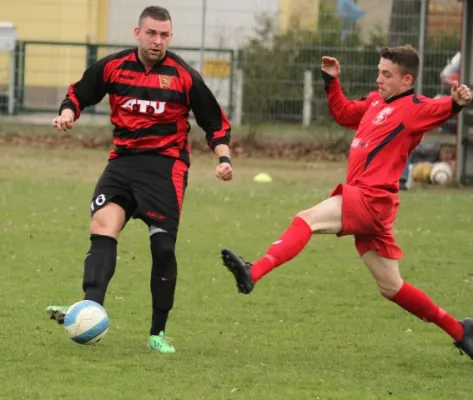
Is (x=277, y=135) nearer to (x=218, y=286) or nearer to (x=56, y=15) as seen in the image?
(x=56, y=15)

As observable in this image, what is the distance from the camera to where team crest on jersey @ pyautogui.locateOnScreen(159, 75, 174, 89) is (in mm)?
7148

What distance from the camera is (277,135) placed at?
2122cm

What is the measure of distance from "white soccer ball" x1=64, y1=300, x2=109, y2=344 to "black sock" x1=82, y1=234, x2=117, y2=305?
19 cm

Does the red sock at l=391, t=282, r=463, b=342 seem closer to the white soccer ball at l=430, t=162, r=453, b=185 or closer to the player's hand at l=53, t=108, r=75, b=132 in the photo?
the player's hand at l=53, t=108, r=75, b=132

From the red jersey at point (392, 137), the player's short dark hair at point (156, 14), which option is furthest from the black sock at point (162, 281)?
A: the player's short dark hair at point (156, 14)

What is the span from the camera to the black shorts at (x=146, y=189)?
7.03 meters

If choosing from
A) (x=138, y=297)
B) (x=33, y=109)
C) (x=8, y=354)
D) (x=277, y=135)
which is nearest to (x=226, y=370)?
(x=8, y=354)

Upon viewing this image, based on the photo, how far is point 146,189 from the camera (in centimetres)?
705

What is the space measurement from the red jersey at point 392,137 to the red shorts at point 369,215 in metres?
0.08

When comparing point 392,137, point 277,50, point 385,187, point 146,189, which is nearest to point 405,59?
point 392,137

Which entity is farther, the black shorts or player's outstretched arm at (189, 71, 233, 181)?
player's outstretched arm at (189, 71, 233, 181)

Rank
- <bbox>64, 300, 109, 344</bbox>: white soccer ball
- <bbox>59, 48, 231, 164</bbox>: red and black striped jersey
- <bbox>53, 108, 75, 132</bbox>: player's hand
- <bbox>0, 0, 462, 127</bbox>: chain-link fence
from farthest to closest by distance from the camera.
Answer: <bbox>0, 0, 462, 127</bbox>: chain-link fence < <bbox>59, 48, 231, 164</bbox>: red and black striped jersey < <bbox>53, 108, 75, 132</bbox>: player's hand < <bbox>64, 300, 109, 344</bbox>: white soccer ball

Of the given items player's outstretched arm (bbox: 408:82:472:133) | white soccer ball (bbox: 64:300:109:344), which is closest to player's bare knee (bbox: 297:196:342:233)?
player's outstretched arm (bbox: 408:82:472:133)

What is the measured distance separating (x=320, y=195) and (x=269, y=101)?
5.41 meters
